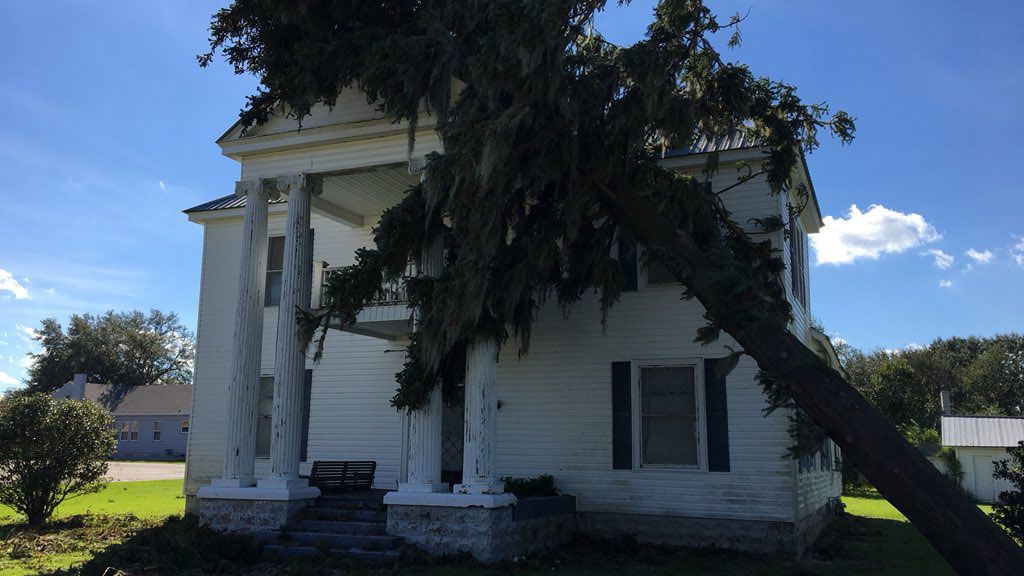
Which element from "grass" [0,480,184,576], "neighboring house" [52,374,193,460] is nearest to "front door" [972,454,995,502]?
"grass" [0,480,184,576]

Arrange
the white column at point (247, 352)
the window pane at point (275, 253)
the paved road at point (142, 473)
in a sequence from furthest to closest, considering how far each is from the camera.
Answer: the paved road at point (142, 473) < the window pane at point (275, 253) < the white column at point (247, 352)

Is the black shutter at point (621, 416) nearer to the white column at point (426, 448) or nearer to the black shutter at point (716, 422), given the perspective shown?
the black shutter at point (716, 422)

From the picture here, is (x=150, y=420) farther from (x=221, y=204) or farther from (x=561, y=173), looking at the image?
(x=561, y=173)

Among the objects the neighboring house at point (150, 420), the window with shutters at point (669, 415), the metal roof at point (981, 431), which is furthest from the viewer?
the neighboring house at point (150, 420)

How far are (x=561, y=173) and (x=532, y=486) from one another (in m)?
5.53

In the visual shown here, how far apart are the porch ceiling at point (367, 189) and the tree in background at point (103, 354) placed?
60.2 meters

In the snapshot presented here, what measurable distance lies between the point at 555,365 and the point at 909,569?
239 inches

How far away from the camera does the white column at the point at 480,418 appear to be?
403 inches

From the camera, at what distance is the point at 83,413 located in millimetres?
15336

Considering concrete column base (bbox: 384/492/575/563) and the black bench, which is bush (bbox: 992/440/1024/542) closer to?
concrete column base (bbox: 384/492/575/563)

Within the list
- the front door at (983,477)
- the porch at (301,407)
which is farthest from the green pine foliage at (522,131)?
the front door at (983,477)

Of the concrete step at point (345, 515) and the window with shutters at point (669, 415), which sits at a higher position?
the window with shutters at point (669, 415)

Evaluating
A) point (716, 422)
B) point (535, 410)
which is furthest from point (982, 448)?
point (535, 410)

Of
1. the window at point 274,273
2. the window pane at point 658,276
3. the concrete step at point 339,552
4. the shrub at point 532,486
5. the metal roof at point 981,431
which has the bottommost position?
the concrete step at point 339,552
